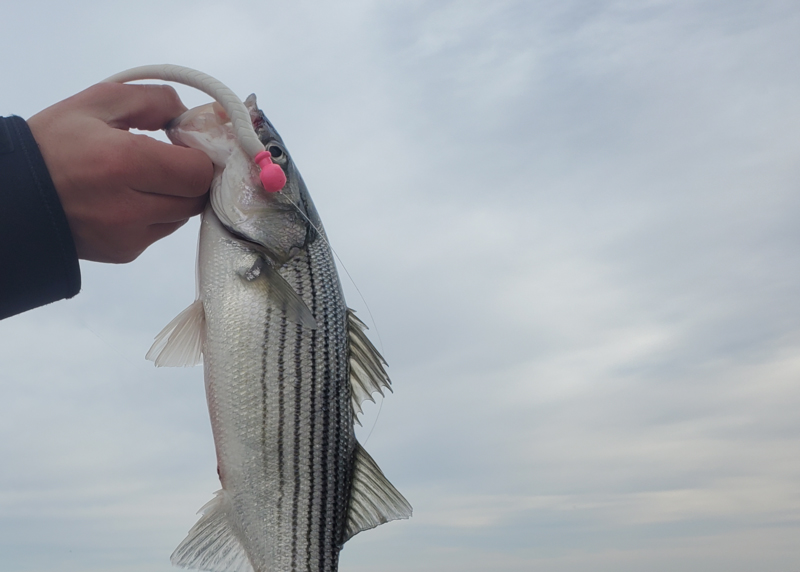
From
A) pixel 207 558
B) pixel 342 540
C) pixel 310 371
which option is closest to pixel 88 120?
pixel 310 371

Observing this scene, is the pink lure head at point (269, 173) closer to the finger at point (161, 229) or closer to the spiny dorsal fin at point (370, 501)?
the finger at point (161, 229)

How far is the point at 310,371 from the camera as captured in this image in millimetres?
3969

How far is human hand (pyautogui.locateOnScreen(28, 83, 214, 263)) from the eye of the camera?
3719 mm

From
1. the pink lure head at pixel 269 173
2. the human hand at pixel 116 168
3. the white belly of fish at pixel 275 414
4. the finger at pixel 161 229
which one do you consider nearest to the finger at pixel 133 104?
the human hand at pixel 116 168

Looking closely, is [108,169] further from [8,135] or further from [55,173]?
[8,135]

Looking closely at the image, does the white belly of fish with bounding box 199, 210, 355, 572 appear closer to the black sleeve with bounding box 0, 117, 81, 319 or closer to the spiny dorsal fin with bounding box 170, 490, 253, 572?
the spiny dorsal fin with bounding box 170, 490, 253, 572

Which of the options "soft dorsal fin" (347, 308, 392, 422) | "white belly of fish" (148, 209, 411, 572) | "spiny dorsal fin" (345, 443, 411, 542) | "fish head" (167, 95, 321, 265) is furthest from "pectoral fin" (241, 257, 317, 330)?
"spiny dorsal fin" (345, 443, 411, 542)

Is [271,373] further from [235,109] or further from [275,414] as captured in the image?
[235,109]

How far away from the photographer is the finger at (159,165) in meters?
3.75

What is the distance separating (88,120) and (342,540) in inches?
106

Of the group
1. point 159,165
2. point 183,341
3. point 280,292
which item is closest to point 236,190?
point 159,165

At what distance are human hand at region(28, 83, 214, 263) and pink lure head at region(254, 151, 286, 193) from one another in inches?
13.4

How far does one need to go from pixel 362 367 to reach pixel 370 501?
0.77 meters

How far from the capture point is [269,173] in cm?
388
